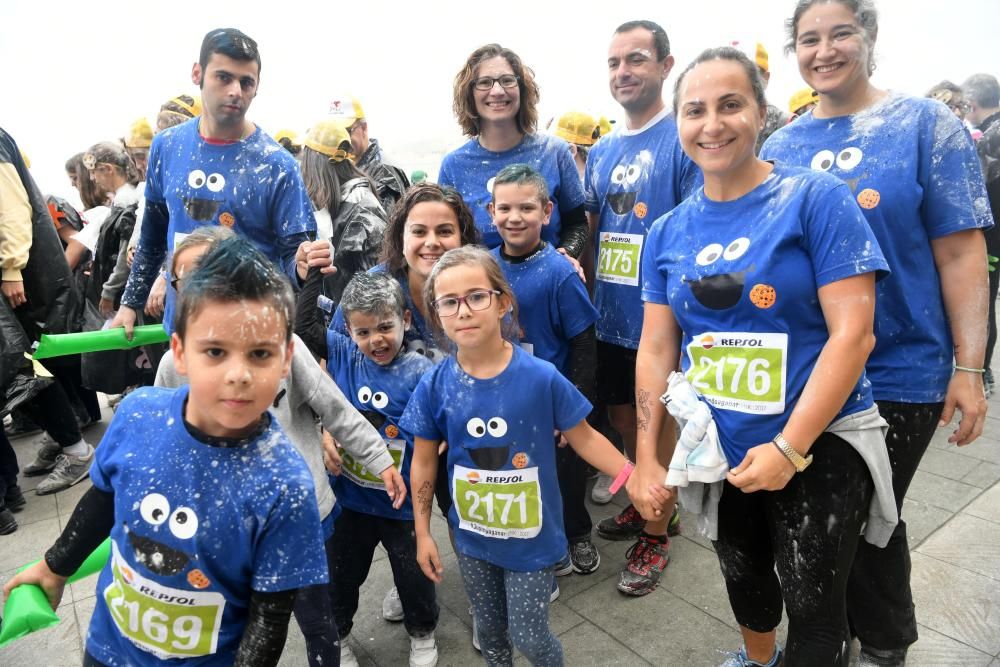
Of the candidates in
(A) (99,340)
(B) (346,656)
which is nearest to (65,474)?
(A) (99,340)

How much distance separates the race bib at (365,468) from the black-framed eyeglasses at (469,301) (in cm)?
66

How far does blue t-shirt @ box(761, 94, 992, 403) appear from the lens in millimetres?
1797

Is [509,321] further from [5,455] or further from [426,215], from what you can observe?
[5,455]

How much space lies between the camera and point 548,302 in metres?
2.54

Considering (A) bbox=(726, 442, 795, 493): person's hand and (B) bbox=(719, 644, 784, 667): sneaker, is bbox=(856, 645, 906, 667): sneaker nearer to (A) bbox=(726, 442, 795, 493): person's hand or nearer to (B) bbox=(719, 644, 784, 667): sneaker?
(B) bbox=(719, 644, 784, 667): sneaker

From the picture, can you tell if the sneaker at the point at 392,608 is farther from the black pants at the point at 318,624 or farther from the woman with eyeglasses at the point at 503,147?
the woman with eyeglasses at the point at 503,147

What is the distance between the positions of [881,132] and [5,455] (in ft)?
15.6

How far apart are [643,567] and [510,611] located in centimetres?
105

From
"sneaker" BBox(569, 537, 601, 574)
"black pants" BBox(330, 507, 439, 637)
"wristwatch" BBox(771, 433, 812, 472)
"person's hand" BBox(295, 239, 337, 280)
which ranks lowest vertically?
"sneaker" BBox(569, 537, 601, 574)

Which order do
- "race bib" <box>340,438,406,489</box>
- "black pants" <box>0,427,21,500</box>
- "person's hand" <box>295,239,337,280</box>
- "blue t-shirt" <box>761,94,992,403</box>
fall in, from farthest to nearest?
"black pants" <box>0,427,21,500</box>
"person's hand" <box>295,239,337,280</box>
"race bib" <box>340,438,406,489</box>
"blue t-shirt" <box>761,94,992,403</box>

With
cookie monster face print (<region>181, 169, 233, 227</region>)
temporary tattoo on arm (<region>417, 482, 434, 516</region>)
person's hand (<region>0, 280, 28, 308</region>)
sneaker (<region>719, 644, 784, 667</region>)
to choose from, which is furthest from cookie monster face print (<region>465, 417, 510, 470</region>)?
person's hand (<region>0, 280, 28, 308</region>)

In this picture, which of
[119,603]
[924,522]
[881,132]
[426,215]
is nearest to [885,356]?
[881,132]

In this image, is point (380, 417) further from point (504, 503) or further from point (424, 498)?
point (504, 503)

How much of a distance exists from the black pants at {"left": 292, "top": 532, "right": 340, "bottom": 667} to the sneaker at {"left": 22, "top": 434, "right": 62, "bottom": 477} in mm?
3395
